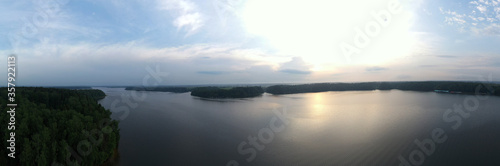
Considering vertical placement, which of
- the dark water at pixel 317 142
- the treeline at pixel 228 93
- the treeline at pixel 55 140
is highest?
the treeline at pixel 228 93

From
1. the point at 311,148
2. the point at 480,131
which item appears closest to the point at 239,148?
the point at 311,148

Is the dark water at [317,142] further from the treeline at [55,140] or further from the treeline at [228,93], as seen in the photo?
the treeline at [228,93]

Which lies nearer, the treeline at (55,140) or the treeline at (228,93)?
the treeline at (55,140)

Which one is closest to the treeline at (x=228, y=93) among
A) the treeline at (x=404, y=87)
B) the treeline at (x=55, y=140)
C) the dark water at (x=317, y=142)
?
A: the treeline at (x=404, y=87)

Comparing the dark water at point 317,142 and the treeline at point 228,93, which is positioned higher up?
the treeline at point 228,93

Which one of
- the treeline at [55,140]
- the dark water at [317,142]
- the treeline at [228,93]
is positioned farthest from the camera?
the treeline at [228,93]

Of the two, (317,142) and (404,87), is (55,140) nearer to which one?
(317,142)

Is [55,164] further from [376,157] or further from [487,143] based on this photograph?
[487,143]

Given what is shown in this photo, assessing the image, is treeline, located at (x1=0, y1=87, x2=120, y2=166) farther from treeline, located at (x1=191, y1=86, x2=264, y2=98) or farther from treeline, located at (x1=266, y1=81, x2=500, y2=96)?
treeline, located at (x1=266, y1=81, x2=500, y2=96)

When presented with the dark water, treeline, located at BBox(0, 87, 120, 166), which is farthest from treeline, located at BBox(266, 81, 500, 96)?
treeline, located at BBox(0, 87, 120, 166)
